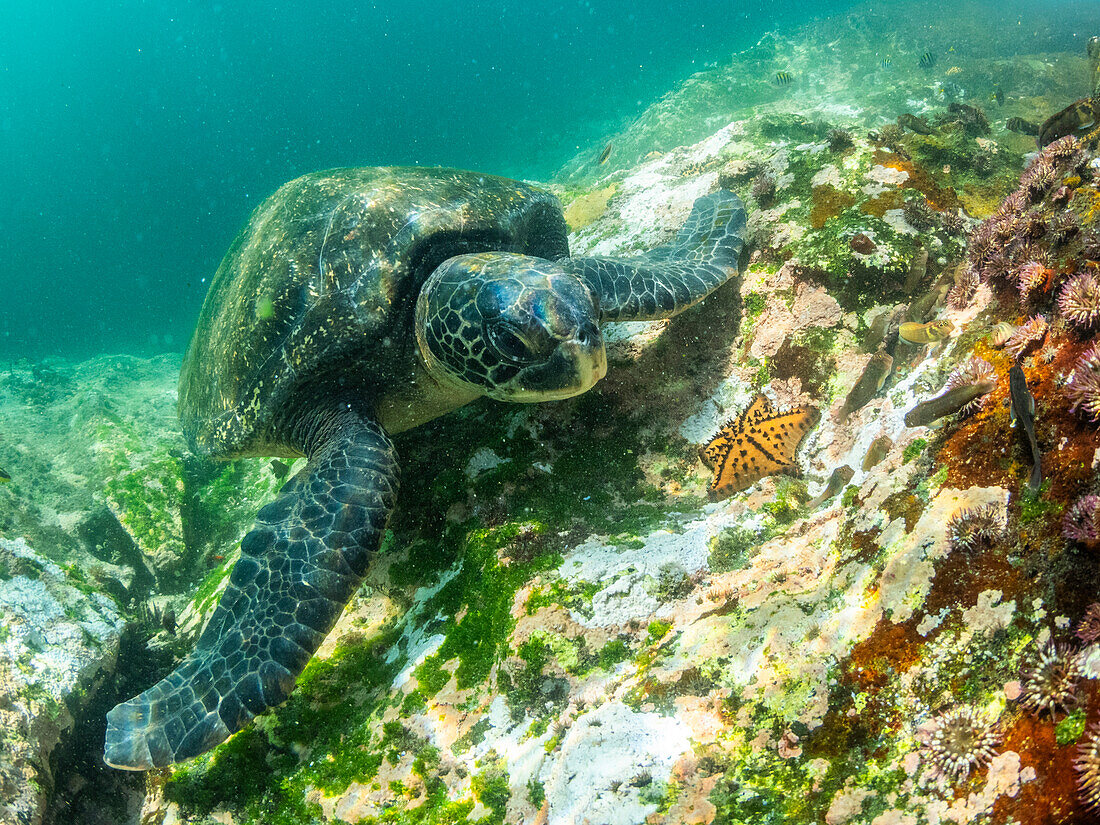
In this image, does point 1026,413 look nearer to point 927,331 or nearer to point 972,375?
point 972,375

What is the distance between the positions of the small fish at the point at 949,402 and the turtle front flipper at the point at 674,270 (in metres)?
1.74

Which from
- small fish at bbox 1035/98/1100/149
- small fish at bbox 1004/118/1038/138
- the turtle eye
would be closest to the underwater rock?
the turtle eye

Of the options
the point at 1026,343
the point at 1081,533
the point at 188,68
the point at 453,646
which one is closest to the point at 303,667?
the point at 453,646

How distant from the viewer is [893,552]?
176 cm

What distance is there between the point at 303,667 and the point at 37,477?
8695 mm

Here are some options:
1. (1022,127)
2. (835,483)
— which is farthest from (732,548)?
(1022,127)

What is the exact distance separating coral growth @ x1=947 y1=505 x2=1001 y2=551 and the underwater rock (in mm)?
4853

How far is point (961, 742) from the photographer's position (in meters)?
1.30

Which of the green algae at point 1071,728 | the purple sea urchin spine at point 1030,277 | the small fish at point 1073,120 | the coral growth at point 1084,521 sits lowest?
the green algae at point 1071,728

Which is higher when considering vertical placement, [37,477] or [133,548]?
[37,477]

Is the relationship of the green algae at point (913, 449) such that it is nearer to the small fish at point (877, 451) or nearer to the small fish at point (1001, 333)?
the small fish at point (877, 451)

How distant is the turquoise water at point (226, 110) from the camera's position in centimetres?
3209

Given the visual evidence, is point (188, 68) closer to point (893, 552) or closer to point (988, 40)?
point (988, 40)

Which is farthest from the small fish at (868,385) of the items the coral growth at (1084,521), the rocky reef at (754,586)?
the coral growth at (1084,521)
